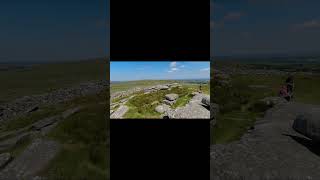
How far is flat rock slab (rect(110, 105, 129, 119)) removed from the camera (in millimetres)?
9758

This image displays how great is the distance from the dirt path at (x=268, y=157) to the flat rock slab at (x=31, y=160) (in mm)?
5937

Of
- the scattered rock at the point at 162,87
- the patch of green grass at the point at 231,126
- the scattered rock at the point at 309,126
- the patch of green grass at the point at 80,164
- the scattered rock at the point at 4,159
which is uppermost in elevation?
the scattered rock at the point at 162,87

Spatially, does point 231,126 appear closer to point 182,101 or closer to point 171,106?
point 182,101

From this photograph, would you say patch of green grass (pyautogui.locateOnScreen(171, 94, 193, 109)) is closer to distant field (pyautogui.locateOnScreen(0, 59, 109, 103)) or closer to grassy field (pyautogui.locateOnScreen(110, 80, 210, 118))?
grassy field (pyautogui.locateOnScreen(110, 80, 210, 118))

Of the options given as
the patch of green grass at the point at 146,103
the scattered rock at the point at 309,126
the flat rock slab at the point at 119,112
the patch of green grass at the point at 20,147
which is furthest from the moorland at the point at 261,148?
the patch of green grass at the point at 20,147

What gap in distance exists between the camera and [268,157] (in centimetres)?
1143

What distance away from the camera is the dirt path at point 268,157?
1051cm

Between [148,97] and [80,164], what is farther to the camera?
[80,164]

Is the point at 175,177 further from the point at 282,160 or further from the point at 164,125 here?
the point at 282,160

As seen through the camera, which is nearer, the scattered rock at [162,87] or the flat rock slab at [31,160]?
the scattered rock at [162,87]

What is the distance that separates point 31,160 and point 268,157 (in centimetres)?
850

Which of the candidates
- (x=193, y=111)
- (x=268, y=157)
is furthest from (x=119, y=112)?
(x=268, y=157)

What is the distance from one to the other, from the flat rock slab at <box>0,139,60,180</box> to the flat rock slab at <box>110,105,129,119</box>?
3809mm

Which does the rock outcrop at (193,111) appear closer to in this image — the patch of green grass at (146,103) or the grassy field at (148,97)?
the grassy field at (148,97)
